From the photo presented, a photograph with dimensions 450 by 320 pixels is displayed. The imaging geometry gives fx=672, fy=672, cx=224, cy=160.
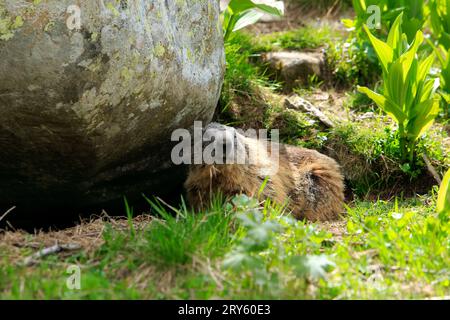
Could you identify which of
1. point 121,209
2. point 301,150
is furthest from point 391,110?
point 121,209

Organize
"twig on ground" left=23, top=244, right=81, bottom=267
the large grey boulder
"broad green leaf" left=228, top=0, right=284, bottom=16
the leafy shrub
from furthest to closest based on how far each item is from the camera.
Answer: the leafy shrub → "broad green leaf" left=228, top=0, right=284, bottom=16 → the large grey boulder → "twig on ground" left=23, top=244, right=81, bottom=267

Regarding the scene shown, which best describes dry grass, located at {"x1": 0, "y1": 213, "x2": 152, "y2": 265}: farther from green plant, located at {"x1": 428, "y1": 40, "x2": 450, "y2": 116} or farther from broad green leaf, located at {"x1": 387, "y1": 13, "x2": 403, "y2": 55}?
green plant, located at {"x1": 428, "y1": 40, "x2": 450, "y2": 116}

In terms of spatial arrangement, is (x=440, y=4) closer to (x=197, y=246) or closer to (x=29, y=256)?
(x=197, y=246)

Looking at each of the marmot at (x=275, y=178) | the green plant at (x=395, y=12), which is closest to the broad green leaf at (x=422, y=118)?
the marmot at (x=275, y=178)

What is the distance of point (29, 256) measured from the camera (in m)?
3.59

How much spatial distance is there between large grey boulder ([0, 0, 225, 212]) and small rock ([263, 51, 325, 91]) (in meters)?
2.04

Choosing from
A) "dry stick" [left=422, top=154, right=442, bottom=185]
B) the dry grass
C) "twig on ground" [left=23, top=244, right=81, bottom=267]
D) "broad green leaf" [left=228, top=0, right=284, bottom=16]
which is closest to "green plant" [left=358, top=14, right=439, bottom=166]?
"dry stick" [left=422, top=154, right=442, bottom=185]

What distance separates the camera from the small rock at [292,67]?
7.19 meters

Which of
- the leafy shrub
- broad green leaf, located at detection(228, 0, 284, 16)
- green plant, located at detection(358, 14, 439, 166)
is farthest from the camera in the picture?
the leafy shrub

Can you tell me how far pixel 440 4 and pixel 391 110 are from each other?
160 cm

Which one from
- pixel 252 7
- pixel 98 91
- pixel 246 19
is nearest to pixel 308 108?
pixel 246 19

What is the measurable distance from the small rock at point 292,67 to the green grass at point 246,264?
11.4 ft

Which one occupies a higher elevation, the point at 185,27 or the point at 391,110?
the point at 185,27

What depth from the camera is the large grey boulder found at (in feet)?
12.1
